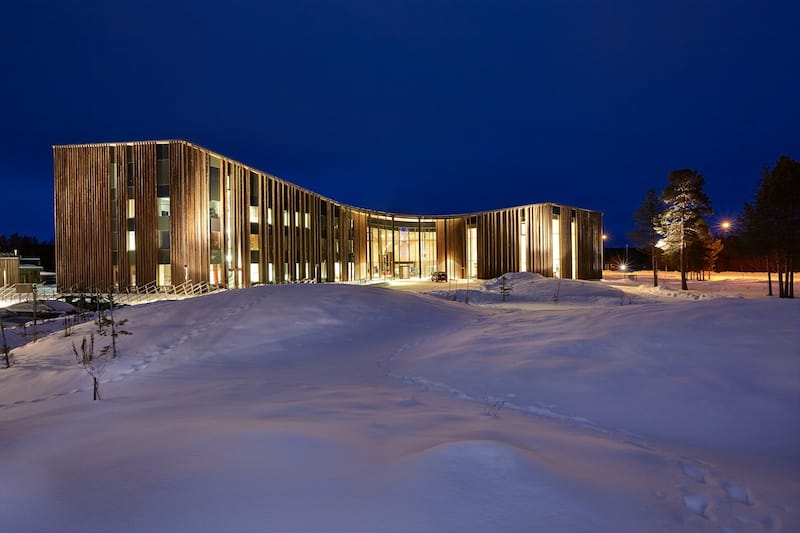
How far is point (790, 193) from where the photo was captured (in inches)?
984

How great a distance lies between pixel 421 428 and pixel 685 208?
125 feet

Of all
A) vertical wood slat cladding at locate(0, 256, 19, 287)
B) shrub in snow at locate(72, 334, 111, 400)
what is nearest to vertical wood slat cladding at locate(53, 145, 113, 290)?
vertical wood slat cladding at locate(0, 256, 19, 287)

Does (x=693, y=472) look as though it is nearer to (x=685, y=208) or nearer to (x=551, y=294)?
(x=551, y=294)

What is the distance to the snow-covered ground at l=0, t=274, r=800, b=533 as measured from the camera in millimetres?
2867

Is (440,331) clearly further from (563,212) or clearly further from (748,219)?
(563,212)

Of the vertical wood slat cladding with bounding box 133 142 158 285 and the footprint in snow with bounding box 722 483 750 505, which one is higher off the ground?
the vertical wood slat cladding with bounding box 133 142 158 285

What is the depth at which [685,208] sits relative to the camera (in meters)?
34.2

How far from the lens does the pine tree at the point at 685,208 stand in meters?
33.8

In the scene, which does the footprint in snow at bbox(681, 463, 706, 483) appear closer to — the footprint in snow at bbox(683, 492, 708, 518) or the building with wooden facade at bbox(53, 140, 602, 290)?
the footprint in snow at bbox(683, 492, 708, 518)

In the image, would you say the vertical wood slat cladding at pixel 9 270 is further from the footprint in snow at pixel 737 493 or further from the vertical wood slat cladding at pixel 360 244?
the footprint in snow at pixel 737 493

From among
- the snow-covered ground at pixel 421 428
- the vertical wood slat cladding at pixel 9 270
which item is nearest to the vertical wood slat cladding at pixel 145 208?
the vertical wood slat cladding at pixel 9 270

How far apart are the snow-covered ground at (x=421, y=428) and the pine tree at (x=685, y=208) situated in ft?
93.6

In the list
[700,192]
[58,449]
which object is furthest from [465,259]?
[58,449]

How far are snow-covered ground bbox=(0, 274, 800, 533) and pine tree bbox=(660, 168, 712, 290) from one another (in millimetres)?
28544
